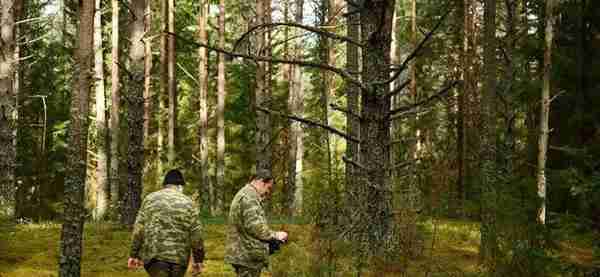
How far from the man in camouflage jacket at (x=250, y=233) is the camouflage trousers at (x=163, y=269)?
76 cm

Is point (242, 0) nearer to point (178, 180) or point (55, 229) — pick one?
point (55, 229)

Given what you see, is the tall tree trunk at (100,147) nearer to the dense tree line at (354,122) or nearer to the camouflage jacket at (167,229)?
the dense tree line at (354,122)

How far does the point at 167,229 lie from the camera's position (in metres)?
6.31

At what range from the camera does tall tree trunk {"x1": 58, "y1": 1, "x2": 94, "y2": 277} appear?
823cm

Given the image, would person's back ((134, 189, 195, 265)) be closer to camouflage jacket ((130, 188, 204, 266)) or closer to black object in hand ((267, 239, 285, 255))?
camouflage jacket ((130, 188, 204, 266))

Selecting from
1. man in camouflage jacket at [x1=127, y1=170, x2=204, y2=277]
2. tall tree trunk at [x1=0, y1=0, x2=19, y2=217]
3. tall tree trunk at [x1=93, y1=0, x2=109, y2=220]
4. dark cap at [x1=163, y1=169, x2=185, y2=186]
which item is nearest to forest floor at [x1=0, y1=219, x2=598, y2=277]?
tall tree trunk at [x1=0, y1=0, x2=19, y2=217]

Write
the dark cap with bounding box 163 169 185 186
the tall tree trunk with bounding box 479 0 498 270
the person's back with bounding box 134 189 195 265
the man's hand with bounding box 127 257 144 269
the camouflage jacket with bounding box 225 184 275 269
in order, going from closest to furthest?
the person's back with bounding box 134 189 195 265, the man's hand with bounding box 127 257 144 269, the dark cap with bounding box 163 169 185 186, the camouflage jacket with bounding box 225 184 275 269, the tall tree trunk with bounding box 479 0 498 270

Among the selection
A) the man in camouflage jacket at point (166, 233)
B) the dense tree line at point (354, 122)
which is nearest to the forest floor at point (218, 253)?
the dense tree line at point (354, 122)

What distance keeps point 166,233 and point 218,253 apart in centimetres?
571

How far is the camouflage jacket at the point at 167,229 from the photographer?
6266mm

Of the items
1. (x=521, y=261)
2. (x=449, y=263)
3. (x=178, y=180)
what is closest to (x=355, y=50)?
(x=449, y=263)

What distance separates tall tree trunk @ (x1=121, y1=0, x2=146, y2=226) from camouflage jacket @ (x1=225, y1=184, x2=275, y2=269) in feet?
22.0

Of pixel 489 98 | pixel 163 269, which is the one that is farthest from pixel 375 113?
pixel 489 98

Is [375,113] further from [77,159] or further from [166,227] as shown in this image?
[77,159]
